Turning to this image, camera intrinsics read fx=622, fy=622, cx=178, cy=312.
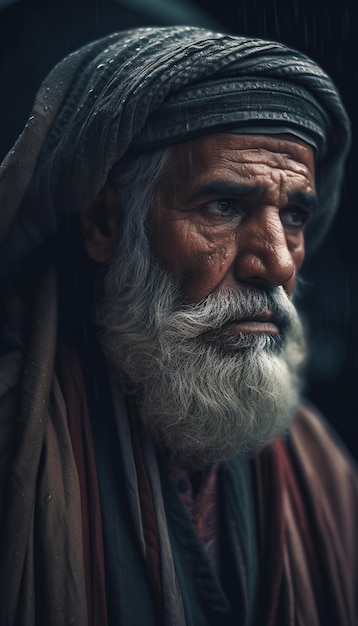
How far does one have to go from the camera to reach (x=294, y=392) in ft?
6.60

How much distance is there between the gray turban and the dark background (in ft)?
2.35

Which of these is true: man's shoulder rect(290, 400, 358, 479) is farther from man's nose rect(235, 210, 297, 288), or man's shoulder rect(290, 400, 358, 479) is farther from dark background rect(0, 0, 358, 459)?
man's nose rect(235, 210, 297, 288)

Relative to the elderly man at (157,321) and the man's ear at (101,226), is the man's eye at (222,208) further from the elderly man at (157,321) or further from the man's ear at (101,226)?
the man's ear at (101,226)

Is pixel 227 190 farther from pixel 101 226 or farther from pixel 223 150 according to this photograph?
pixel 101 226

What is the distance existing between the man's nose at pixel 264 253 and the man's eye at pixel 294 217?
0.13 meters

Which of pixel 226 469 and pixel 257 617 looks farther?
pixel 226 469

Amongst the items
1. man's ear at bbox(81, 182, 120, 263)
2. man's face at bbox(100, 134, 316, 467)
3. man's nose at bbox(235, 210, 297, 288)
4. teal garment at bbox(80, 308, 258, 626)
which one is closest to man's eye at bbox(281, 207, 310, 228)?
man's face at bbox(100, 134, 316, 467)

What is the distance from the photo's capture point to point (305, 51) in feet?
9.96

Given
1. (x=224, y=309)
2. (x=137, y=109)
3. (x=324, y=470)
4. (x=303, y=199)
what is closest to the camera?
(x=137, y=109)

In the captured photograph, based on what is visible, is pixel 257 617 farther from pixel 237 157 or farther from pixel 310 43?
pixel 310 43

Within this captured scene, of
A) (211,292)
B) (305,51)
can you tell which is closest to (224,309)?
(211,292)

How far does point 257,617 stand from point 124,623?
1.61ft

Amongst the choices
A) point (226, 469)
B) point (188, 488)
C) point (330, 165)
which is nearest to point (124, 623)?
point (188, 488)

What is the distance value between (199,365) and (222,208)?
0.45 metres
